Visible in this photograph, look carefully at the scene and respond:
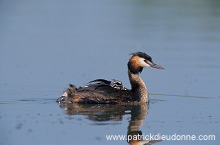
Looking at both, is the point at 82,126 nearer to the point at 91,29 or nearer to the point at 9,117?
the point at 9,117

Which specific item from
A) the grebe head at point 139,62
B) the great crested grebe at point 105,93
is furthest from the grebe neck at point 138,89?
the grebe head at point 139,62

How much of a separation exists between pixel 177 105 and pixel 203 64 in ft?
15.3

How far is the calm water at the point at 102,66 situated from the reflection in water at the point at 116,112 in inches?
0.8

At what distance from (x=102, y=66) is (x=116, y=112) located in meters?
4.52

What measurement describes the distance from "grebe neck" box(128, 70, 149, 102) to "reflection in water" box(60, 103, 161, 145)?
0.51ft

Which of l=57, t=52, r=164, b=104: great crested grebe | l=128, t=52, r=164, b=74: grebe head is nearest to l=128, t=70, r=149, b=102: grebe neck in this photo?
l=57, t=52, r=164, b=104: great crested grebe

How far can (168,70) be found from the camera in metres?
16.4

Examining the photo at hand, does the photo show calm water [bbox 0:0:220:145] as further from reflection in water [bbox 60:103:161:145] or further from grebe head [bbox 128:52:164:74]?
grebe head [bbox 128:52:164:74]

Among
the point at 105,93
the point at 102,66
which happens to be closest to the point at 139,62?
the point at 105,93

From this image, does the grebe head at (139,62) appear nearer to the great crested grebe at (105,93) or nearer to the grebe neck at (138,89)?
the great crested grebe at (105,93)

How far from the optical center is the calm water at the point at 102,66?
10922mm

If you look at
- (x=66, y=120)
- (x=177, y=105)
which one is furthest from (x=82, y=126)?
(x=177, y=105)

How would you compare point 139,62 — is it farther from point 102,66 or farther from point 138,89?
point 102,66

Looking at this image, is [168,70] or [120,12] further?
[120,12]
